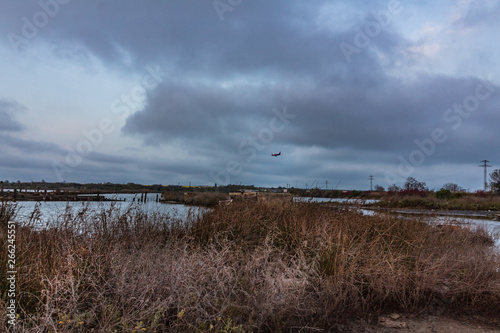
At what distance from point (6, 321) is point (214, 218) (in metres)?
5.13

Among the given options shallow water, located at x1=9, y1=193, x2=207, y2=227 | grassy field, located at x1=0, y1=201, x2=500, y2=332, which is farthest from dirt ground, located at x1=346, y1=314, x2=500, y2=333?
shallow water, located at x1=9, y1=193, x2=207, y2=227

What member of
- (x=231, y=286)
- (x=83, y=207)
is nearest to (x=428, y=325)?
(x=231, y=286)

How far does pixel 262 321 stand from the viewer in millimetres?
3326

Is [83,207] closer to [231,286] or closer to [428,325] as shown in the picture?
[231,286]

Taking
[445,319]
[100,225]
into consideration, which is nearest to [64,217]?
[100,225]

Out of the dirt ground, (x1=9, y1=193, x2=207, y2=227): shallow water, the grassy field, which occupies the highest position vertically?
(x1=9, y1=193, x2=207, y2=227): shallow water

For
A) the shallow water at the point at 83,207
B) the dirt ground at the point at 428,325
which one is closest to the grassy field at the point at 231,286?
the dirt ground at the point at 428,325

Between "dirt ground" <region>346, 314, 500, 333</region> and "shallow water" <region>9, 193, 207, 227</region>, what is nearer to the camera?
"dirt ground" <region>346, 314, 500, 333</region>

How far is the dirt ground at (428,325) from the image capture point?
12.7 feet

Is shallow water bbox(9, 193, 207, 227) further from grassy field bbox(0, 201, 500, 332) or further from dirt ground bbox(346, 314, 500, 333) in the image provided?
dirt ground bbox(346, 314, 500, 333)

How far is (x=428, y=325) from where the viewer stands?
4074 millimetres

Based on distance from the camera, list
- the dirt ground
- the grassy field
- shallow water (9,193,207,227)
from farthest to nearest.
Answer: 1. shallow water (9,193,207,227)
2. the dirt ground
3. the grassy field

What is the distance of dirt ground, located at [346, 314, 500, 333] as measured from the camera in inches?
153

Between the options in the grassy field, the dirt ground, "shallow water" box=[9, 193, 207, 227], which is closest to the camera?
the grassy field
